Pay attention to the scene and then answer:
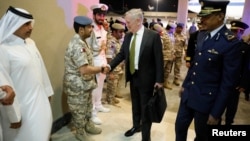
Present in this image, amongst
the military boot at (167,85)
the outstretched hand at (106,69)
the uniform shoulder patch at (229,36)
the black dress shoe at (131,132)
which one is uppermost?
the uniform shoulder patch at (229,36)

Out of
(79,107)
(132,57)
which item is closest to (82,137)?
(79,107)

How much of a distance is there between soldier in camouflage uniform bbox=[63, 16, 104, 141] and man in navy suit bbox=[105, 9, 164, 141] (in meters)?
0.37

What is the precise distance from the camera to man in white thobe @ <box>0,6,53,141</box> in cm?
168

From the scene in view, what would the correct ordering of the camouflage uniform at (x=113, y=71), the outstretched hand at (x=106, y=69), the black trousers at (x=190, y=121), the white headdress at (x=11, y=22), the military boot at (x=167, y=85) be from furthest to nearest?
the military boot at (x=167, y=85) < the camouflage uniform at (x=113, y=71) < the outstretched hand at (x=106, y=69) < the black trousers at (x=190, y=121) < the white headdress at (x=11, y=22)

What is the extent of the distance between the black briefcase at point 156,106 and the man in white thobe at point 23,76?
1.05m

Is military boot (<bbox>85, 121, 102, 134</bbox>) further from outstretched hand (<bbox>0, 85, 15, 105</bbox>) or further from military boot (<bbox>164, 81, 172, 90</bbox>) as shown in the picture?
military boot (<bbox>164, 81, 172, 90</bbox>)

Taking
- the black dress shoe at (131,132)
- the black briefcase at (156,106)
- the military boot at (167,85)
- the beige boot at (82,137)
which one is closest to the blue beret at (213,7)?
the black briefcase at (156,106)

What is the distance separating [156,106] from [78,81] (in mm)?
901

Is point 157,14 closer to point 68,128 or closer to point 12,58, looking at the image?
point 68,128

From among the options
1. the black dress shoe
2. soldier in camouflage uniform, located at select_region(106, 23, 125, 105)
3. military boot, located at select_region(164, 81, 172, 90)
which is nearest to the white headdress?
the black dress shoe

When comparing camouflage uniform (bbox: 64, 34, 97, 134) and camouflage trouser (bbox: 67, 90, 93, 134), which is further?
camouflage trouser (bbox: 67, 90, 93, 134)

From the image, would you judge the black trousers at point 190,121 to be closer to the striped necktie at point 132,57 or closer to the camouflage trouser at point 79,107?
the striped necktie at point 132,57

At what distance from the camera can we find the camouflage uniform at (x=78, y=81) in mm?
2484

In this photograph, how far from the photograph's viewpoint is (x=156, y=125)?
332 cm
